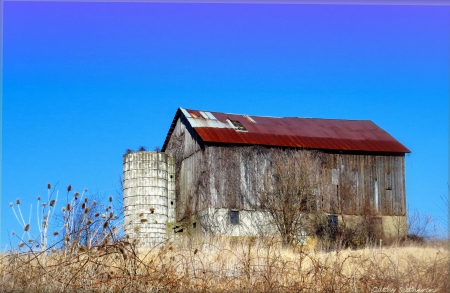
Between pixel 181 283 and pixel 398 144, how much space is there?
80.6ft

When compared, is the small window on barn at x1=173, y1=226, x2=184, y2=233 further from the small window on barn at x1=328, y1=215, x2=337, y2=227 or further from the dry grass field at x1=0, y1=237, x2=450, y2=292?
the dry grass field at x1=0, y1=237, x2=450, y2=292

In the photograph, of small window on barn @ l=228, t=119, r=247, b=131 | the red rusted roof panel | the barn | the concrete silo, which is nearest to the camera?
the barn

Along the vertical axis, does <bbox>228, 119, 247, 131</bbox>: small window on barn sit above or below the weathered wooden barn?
above

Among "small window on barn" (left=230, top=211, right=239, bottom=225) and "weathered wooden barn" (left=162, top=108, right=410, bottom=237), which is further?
"weathered wooden barn" (left=162, top=108, right=410, bottom=237)

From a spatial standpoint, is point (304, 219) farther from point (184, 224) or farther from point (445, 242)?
point (445, 242)

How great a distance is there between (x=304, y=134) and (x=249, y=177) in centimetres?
386

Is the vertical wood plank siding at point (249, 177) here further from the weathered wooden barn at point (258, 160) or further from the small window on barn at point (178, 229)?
the small window on barn at point (178, 229)

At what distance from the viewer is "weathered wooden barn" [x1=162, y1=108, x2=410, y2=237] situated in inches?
1180

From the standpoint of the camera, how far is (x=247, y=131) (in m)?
31.2

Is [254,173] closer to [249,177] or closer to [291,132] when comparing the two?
[249,177]

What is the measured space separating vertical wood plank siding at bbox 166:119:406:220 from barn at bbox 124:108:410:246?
4 centimetres

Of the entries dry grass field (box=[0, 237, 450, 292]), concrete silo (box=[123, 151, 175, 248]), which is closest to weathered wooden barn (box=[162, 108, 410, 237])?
concrete silo (box=[123, 151, 175, 248])

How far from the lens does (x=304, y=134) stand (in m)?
32.2

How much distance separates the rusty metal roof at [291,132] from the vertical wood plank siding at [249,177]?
1.43ft
